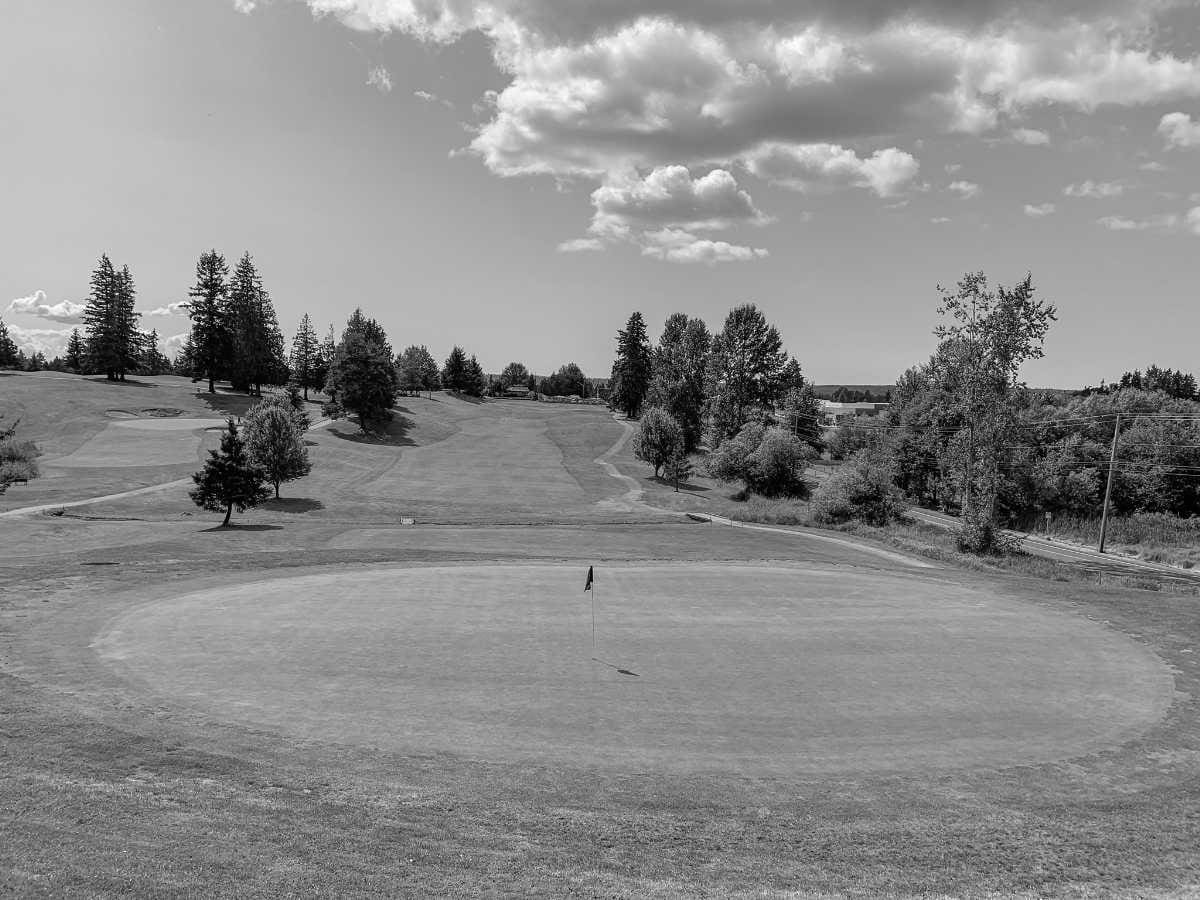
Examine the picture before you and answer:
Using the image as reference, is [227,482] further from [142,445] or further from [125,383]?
[125,383]

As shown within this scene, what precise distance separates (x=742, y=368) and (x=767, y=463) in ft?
97.6

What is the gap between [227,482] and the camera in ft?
144

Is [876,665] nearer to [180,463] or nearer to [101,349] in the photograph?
[180,463]

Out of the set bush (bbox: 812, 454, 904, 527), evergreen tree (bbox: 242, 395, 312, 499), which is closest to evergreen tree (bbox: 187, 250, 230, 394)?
evergreen tree (bbox: 242, 395, 312, 499)

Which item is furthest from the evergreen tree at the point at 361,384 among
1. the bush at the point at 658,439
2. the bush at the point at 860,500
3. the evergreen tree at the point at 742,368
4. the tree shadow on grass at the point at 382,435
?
the bush at the point at 860,500

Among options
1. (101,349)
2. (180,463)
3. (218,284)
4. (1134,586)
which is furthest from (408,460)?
(1134,586)

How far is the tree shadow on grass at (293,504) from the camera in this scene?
176ft

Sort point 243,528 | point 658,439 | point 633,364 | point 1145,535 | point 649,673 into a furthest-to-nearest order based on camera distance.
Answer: point 633,364, point 658,439, point 1145,535, point 243,528, point 649,673

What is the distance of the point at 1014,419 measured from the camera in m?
44.7

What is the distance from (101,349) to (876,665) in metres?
121

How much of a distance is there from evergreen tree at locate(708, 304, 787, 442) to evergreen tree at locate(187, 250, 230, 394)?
7255 centimetres

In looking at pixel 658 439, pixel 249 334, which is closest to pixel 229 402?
pixel 249 334

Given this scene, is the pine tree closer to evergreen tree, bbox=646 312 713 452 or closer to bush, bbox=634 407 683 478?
bush, bbox=634 407 683 478

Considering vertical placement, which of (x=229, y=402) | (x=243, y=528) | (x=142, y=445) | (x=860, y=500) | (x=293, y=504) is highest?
(x=229, y=402)
